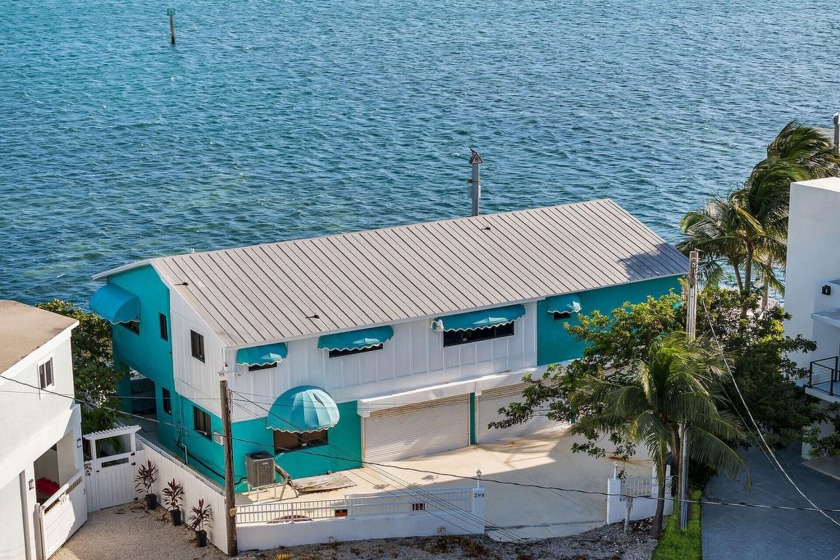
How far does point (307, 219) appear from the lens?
77.9 meters

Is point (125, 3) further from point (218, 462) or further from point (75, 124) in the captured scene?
point (218, 462)

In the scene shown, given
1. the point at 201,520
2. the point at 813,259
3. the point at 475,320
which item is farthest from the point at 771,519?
the point at 201,520

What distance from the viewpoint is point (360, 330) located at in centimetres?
3859

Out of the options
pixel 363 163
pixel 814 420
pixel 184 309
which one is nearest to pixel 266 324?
pixel 184 309

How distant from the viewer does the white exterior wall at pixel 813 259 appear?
3822 cm

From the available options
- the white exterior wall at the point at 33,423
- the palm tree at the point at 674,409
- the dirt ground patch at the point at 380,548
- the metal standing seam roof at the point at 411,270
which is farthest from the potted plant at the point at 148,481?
the palm tree at the point at 674,409

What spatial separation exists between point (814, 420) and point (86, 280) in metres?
43.3

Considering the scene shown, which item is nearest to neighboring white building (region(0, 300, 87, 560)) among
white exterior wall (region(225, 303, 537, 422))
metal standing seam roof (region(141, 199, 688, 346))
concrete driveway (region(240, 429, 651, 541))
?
metal standing seam roof (region(141, 199, 688, 346))

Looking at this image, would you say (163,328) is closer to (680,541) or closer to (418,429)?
(418,429)

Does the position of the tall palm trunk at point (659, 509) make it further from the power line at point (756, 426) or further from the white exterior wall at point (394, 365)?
the white exterior wall at point (394, 365)

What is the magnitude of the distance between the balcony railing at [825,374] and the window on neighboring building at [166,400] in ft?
64.6

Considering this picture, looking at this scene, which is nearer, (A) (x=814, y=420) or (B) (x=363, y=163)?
(A) (x=814, y=420)

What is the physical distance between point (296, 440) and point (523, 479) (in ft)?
22.7

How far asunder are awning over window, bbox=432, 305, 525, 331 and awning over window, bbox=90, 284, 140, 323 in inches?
383
